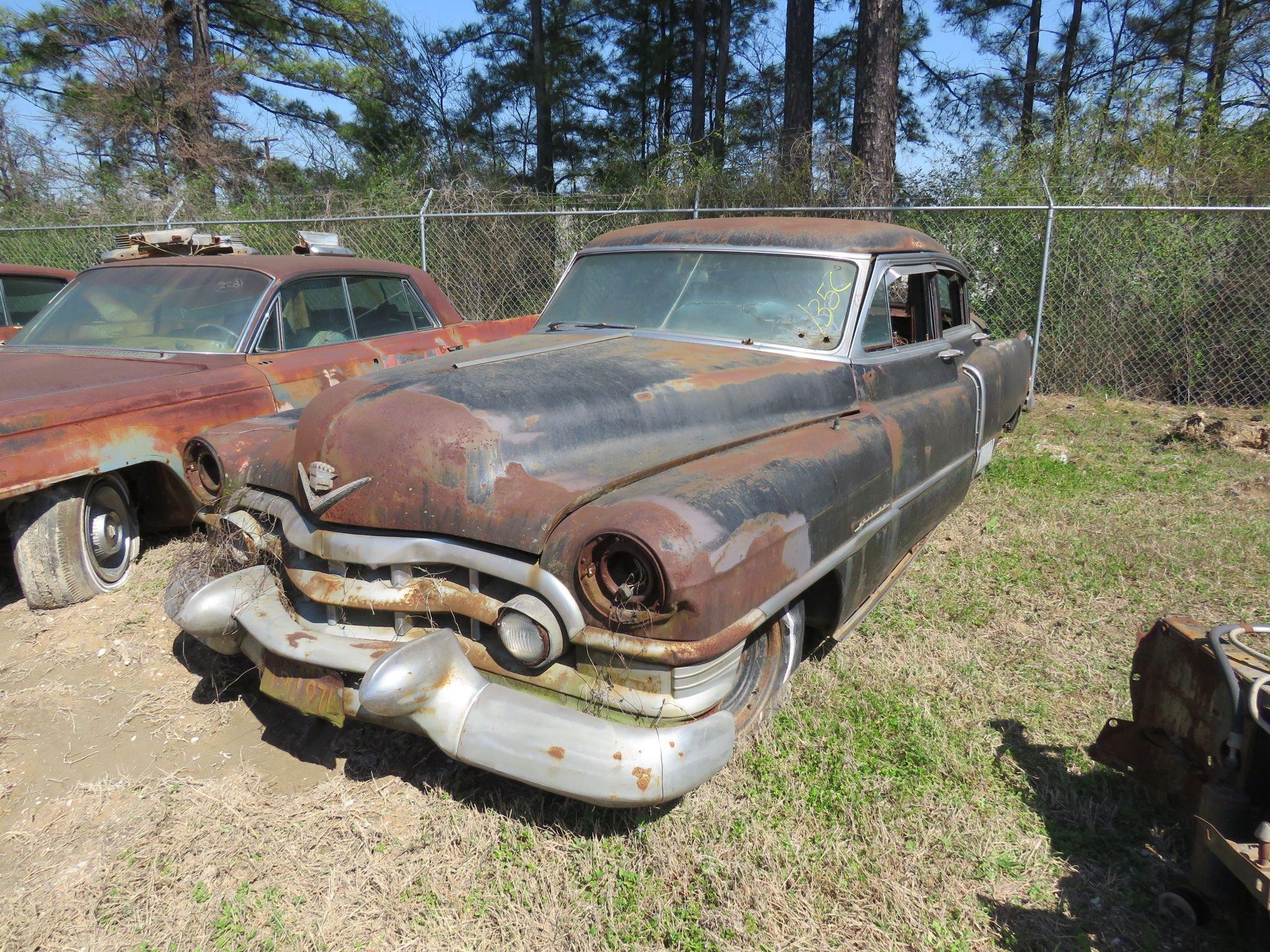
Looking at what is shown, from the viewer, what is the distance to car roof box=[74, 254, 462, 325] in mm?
4996

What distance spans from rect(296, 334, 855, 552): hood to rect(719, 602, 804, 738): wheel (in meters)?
0.67

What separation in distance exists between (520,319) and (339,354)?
4.96 feet

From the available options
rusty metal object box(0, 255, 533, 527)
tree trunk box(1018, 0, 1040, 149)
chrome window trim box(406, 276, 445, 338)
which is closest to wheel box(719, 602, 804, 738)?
rusty metal object box(0, 255, 533, 527)

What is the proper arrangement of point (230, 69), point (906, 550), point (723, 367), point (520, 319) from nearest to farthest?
1. point (723, 367)
2. point (906, 550)
3. point (520, 319)
4. point (230, 69)

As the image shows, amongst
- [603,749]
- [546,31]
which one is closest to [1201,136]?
[603,749]

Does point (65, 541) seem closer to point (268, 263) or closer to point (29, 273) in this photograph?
point (268, 263)

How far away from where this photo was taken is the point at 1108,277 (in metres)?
8.23

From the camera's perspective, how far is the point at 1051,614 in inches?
154

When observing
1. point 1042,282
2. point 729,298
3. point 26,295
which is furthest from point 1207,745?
point 26,295

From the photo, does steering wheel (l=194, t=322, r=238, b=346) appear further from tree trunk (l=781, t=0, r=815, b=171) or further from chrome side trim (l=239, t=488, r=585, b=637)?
tree trunk (l=781, t=0, r=815, b=171)

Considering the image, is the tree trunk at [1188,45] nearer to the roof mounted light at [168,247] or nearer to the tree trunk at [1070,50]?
the tree trunk at [1070,50]

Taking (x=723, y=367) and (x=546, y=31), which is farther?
(x=546, y=31)

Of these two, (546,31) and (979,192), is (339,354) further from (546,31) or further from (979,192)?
(546,31)

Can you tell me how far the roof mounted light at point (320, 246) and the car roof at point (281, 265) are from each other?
129 mm
